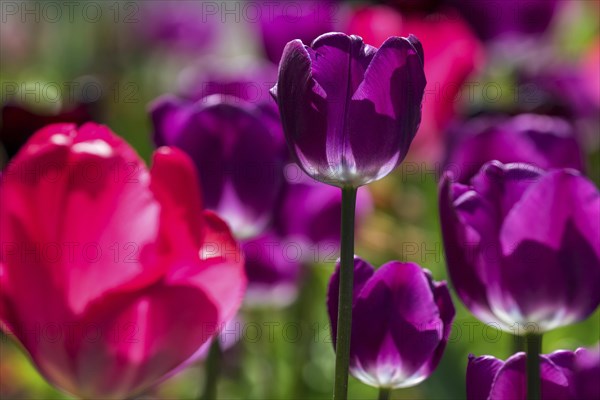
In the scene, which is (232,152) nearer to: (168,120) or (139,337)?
(168,120)

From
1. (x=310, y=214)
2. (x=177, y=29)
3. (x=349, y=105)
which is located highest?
(x=349, y=105)

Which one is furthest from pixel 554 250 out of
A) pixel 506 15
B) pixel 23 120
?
pixel 506 15

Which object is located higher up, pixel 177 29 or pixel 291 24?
pixel 291 24

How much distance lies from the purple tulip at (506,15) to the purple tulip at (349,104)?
55 cm

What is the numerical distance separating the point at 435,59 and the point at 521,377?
0.46 m

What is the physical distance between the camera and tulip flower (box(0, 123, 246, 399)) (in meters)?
0.34

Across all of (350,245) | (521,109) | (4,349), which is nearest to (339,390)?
(350,245)

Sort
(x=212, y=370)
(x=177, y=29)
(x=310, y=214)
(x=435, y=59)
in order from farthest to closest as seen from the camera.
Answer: (x=177, y=29) < (x=435, y=59) < (x=310, y=214) < (x=212, y=370)

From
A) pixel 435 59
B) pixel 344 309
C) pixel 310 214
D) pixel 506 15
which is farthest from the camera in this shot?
pixel 506 15

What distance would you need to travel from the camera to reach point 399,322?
0.36m

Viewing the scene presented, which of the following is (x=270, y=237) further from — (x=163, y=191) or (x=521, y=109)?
(x=163, y=191)

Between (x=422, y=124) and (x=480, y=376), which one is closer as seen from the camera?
(x=480, y=376)

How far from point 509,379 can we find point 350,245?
0.22ft

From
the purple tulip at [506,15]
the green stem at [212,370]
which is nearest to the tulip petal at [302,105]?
the green stem at [212,370]
